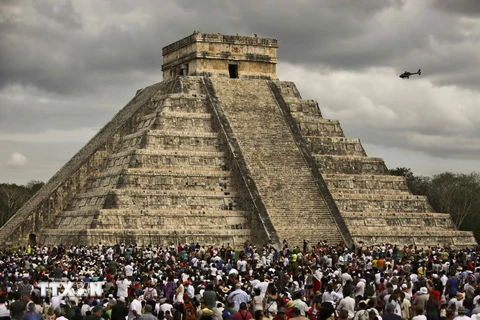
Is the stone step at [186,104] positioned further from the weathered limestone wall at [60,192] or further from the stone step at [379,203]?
the stone step at [379,203]

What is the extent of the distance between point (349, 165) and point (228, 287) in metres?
20.9

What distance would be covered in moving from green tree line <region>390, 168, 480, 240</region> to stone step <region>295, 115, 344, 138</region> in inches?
599

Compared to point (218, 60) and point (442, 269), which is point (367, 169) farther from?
point (442, 269)

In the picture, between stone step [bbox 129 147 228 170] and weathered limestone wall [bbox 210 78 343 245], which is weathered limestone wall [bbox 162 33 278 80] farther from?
stone step [bbox 129 147 228 170]

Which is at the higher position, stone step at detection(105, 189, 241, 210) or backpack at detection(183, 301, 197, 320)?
stone step at detection(105, 189, 241, 210)

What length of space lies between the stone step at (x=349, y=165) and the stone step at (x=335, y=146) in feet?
1.55

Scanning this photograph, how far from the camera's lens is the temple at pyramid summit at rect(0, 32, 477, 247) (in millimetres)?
33375

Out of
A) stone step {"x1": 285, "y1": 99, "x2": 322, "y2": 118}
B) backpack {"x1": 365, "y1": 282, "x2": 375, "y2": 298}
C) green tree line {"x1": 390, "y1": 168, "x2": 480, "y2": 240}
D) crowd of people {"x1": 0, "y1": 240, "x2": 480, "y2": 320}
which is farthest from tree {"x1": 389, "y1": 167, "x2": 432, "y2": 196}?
backpack {"x1": 365, "y1": 282, "x2": 375, "y2": 298}

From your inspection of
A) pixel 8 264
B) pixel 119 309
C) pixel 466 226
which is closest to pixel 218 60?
pixel 8 264

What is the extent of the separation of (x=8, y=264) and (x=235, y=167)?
12107 millimetres

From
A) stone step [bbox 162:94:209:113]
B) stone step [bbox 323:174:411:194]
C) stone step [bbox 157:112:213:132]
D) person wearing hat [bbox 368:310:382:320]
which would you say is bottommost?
person wearing hat [bbox 368:310:382:320]

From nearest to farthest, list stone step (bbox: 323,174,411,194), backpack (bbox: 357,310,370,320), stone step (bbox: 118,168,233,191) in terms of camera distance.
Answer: backpack (bbox: 357,310,370,320) < stone step (bbox: 118,168,233,191) < stone step (bbox: 323,174,411,194)

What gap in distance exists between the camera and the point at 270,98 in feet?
131

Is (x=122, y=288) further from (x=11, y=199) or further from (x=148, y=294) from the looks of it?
(x=11, y=199)
